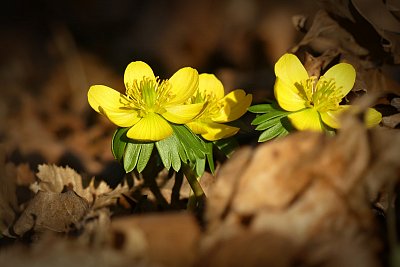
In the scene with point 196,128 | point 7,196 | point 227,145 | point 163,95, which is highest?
point 163,95

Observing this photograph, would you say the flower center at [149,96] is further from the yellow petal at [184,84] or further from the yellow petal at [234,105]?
the yellow petal at [234,105]

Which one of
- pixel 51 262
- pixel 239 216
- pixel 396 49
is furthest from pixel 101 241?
pixel 396 49

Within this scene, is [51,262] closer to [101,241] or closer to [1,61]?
[101,241]

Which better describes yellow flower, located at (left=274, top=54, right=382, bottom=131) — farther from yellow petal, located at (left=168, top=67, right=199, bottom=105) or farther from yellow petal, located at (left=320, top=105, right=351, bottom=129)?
yellow petal, located at (left=168, top=67, right=199, bottom=105)

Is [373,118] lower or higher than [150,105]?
lower

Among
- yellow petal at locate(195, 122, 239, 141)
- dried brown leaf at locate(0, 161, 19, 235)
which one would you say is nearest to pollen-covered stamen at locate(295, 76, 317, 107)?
yellow petal at locate(195, 122, 239, 141)

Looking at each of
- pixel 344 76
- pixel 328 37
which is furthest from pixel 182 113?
pixel 328 37

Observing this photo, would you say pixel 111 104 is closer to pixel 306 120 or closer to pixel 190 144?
pixel 190 144
